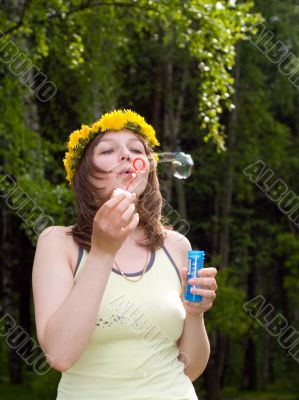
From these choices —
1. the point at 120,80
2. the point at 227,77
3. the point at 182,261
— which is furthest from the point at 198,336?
the point at 120,80

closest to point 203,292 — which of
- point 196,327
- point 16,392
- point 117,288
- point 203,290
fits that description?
point 203,290

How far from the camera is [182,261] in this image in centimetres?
273

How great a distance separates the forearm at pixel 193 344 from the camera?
2.63 metres

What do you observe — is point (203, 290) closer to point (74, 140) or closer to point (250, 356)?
point (74, 140)

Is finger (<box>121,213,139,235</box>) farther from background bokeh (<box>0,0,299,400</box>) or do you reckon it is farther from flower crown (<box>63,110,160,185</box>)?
background bokeh (<box>0,0,299,400</box>)

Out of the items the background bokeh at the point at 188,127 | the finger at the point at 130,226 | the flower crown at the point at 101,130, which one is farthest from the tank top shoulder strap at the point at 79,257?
the background bokeh at the point at 188,127

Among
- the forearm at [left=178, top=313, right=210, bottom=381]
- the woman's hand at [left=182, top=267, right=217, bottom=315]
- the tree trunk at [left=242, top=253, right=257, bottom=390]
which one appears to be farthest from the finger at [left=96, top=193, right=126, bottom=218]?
the tree trunk at [left=242, top=253, right=257, bottom=390]

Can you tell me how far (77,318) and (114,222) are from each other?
0.28m

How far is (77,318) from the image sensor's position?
2.26 meters

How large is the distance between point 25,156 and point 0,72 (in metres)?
1.09

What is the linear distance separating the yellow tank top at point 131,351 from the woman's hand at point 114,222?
23 centimetres

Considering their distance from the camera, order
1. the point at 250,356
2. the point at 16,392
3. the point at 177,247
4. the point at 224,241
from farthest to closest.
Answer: the point at 250,356
the point at 224,241
the point at 16,392
the point at 177,247

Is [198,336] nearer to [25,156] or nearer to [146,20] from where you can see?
[25,156]

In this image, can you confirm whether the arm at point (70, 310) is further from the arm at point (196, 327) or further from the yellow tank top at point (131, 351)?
the arm at point (196, 327)
